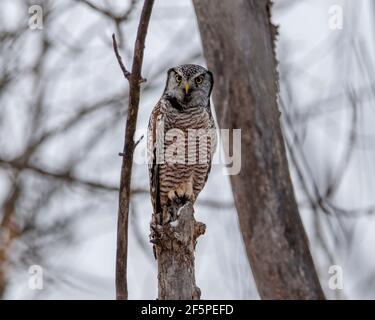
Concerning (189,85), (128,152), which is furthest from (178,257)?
(189,85)

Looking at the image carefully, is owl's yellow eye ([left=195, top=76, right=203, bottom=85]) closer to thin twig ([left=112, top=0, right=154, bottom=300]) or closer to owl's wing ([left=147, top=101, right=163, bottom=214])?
owl's wing ([left=147, top=101, right=163, bottom=214])

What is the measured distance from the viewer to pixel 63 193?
312 inches

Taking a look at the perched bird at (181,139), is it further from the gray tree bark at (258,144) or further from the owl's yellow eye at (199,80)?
the gray tree bark at (258,144)

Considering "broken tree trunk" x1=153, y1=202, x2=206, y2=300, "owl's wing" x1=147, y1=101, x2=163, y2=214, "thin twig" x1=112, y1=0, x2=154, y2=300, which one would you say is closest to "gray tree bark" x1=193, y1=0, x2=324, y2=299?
"thin twig" x1=112, y1=0, x2=154, y2=300

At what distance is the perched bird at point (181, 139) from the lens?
605 centimetres

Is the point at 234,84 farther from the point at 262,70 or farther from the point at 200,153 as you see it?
the point at 200,153

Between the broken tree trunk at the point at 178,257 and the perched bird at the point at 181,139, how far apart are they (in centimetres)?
158

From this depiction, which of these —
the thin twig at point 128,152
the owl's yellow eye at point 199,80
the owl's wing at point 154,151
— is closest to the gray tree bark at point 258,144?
the thin twig at point 128,152

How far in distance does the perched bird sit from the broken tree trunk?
62.1 inches

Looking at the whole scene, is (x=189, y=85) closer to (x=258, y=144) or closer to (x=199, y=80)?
(x=199, y=80)

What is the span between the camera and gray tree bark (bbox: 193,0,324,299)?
9.23ft

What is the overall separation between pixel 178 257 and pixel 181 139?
6.57 feet

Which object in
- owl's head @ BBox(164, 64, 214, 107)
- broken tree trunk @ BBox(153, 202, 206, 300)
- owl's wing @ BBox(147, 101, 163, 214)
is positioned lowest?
broken tree trunk @ BBox(153, 202, 206, 300)
